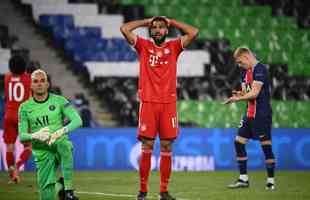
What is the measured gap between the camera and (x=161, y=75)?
1172 cm

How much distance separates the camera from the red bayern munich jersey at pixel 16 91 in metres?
15.7

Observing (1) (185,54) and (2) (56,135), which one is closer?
(2) (56,135)

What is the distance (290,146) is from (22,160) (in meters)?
6.46

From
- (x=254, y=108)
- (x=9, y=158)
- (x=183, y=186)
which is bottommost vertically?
(x=183, y=186)

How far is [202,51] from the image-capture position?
25234 millimetres

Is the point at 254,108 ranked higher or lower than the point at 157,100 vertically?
lower

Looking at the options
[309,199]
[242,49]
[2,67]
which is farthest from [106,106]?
[309,199]

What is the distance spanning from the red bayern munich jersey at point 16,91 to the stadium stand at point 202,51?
7029 mm

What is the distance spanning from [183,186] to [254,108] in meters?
1.64

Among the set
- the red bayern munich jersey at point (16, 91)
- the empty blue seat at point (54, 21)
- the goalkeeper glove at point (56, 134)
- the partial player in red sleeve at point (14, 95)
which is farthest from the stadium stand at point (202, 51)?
the goalkeeper glove at point (56, 134)

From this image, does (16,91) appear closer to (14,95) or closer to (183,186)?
(14,95)

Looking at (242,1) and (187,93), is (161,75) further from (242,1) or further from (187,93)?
(242,1)

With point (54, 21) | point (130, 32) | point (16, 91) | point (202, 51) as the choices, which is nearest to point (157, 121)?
point (130, 32)

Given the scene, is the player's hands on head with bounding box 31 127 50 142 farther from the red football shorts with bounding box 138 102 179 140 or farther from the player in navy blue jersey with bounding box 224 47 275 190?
the player in navy blue jersey with bounding box 224 47 275 190
